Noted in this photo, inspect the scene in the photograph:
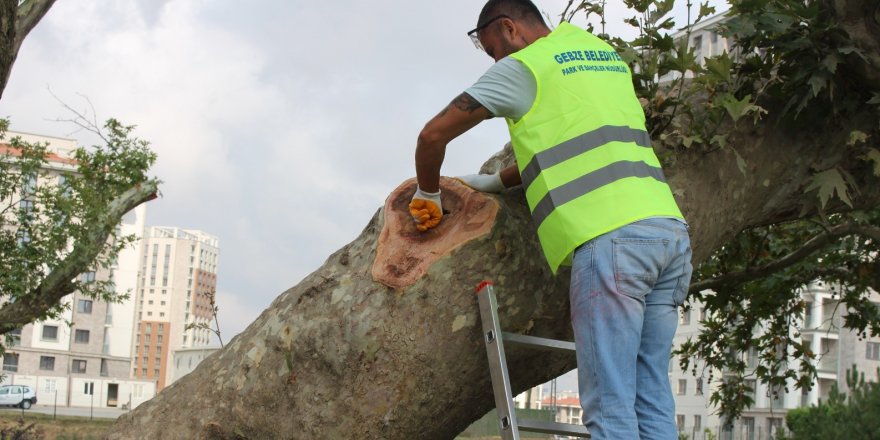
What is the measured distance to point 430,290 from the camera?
2.93 meters

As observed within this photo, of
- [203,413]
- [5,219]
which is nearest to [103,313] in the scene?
[5,219]

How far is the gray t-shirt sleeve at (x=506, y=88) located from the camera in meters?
2.73

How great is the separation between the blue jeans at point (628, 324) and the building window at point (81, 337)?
83.5m

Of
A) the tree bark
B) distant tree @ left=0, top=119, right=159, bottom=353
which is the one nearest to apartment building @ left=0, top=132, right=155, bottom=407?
distant tree @ left=0, top=119, right=159, bottom=353

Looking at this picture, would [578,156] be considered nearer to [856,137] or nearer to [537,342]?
[537,342]

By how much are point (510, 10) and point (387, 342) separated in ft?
4.02

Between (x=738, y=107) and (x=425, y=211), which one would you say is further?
(x=738, y=107)

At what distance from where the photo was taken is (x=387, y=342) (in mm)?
2885

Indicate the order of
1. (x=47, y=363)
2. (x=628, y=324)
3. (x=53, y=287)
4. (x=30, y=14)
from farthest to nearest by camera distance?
1. (x=47, y=363)
2. (x=53, y=287)
3. (x=30, y=14)
4. (x=628, y=324)

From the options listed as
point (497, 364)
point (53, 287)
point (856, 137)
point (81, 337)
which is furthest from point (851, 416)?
point (81, 337)

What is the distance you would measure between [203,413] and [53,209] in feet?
46.8

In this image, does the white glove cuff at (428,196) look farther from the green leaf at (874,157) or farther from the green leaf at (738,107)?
the green leaf at (874,157)

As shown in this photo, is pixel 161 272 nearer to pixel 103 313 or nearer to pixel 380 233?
pixel 103 313

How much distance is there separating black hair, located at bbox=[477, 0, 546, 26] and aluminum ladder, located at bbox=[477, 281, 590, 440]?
94 centimetres
